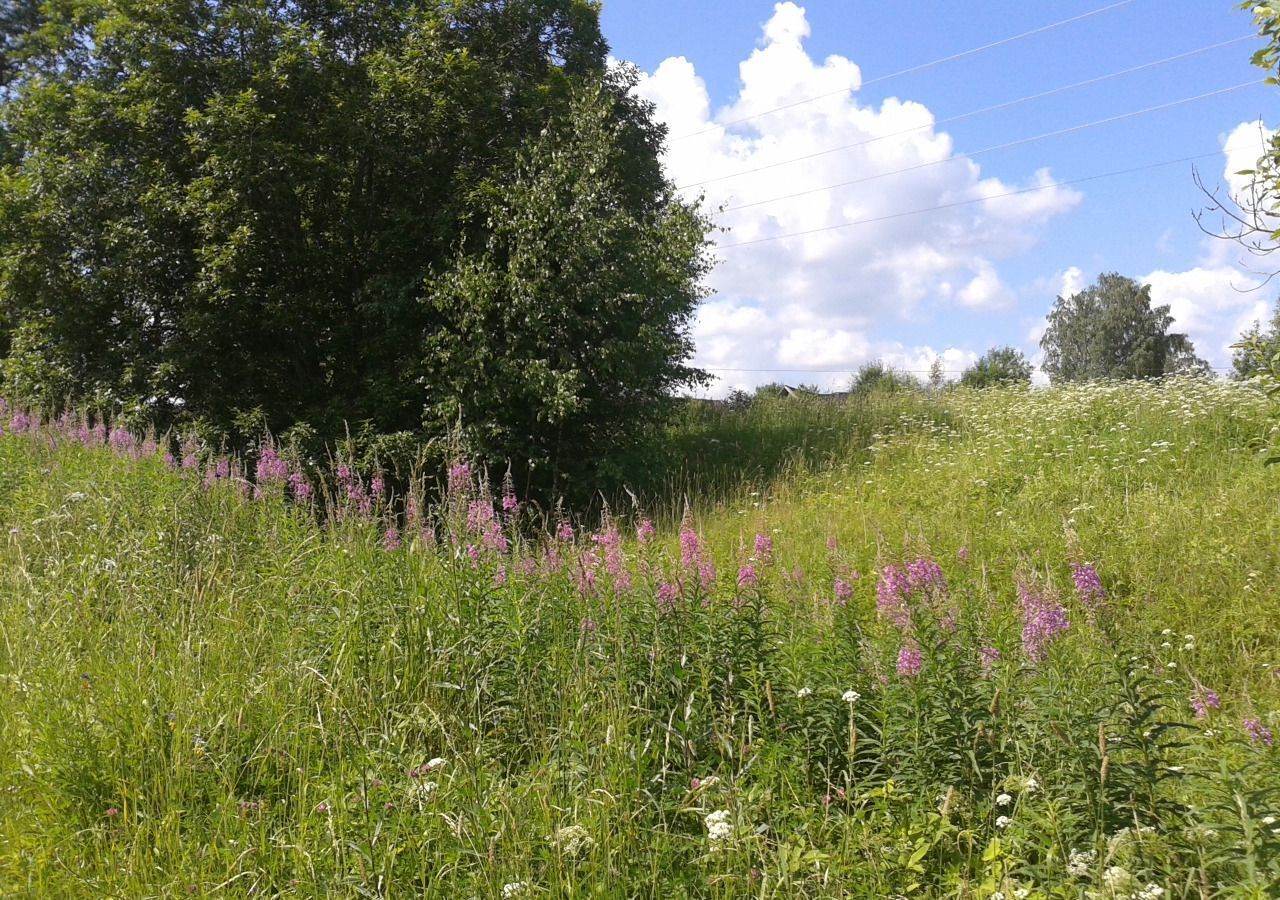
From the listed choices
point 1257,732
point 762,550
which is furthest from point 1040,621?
point 762,550

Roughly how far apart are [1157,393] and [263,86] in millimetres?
13441

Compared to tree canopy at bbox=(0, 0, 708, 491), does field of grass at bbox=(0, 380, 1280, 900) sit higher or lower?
lower

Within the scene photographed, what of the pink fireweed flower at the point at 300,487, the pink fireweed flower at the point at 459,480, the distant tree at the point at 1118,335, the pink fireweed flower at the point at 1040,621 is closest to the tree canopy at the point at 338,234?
the pink fireweed flower at the point at 300,487

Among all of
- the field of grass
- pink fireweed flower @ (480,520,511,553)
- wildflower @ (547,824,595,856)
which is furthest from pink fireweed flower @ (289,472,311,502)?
wildflower @ (547,824,595,856)

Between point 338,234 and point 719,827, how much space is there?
42.6ft

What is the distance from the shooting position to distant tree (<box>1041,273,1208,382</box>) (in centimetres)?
5478

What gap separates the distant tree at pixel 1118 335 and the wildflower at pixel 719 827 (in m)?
56.7

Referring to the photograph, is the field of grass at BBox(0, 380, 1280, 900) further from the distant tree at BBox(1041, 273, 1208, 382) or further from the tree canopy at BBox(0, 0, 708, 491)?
the distant tree at BBox(1041, 273, 1208, 382)

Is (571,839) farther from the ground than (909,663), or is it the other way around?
(909,663)

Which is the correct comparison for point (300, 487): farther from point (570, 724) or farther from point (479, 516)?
point (570, 724)

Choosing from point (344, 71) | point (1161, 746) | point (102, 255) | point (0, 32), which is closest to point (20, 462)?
point (102, 255)

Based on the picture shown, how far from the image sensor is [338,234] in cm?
1373

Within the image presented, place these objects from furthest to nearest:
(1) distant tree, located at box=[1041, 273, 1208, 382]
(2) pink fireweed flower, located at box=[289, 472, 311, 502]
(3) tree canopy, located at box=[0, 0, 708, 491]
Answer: (1) distant tree, located at box=[1041, 273, 1208, 382], (3) tree canopy, located at box=[0, 0, 708, 491], (2) pink fireweed flower, located at box=[289, 472, 311, 502]

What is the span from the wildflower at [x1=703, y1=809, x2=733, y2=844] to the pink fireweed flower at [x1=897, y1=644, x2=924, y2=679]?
0.90 m
